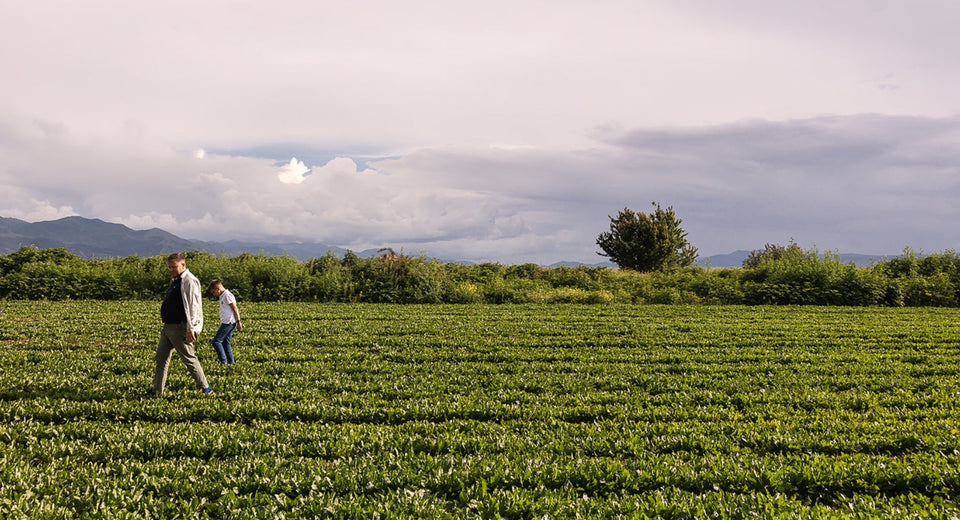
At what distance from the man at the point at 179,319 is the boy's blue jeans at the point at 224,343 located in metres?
2.31

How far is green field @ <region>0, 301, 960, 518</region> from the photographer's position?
198 inches

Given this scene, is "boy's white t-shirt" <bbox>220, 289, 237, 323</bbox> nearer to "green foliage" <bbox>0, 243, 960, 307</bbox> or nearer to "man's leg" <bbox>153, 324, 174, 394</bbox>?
"man's leg" <bbox>153, 324, 174, 394</bbox>

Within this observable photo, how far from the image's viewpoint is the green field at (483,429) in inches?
198

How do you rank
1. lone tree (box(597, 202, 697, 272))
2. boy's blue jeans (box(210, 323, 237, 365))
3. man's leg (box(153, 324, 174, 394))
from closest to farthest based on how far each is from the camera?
1. man's leg (box(153, 324, 174, 394))
2. boy's blue jeans (box(210, 323, 237, 365))
3. lone tree (box(597, 202, 697, 272))

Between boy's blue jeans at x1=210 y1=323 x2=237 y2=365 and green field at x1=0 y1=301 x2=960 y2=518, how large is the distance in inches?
14.8

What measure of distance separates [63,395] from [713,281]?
103 feet

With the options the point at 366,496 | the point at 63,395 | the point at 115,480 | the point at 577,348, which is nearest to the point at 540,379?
the point at 577,348

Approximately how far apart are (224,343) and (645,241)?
4277 cm

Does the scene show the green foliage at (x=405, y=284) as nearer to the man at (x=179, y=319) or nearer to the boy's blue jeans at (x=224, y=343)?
the boy's blue jeans at (x=224, y=343)

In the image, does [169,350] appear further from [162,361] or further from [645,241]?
[645,241]

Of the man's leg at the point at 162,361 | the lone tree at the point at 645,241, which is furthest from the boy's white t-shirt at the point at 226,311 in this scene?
the lone tree at the point at 645,241

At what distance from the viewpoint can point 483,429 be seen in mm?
7195

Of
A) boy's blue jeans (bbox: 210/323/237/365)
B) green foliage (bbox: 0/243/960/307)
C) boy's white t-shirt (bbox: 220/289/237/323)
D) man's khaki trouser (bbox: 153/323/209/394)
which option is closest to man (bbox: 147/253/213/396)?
man's khaki trouser (bbox: 153/323/209/394)

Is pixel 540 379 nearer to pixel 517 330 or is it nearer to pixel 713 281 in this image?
pixel 517 330
